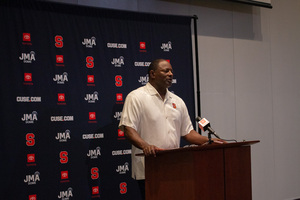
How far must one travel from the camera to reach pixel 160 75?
3.42m

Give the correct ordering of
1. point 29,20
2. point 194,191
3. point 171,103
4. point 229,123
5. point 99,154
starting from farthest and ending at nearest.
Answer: point 229,123, point 99,154, point 29,20, point 171,103, point 194,191

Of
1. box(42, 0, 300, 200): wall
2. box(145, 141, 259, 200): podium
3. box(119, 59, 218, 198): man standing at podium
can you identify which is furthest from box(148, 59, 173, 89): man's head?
box(42, 0, 300, 200): wall

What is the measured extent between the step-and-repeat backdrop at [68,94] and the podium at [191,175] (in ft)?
5.43

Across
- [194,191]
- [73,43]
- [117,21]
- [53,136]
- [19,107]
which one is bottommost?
[194,191]

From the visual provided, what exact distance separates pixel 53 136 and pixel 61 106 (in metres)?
0.35

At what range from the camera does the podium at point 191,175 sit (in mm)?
2457

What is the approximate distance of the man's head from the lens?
11.2 feet

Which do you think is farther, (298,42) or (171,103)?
(298,42)

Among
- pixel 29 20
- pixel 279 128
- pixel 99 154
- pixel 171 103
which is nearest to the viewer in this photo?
pixel 171 103

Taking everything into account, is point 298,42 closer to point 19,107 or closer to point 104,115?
point 104,115

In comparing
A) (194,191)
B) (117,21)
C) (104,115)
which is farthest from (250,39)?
(194,191)

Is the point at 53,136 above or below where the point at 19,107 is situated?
below

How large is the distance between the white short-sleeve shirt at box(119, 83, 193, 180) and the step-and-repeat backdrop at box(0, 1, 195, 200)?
33.4 inches

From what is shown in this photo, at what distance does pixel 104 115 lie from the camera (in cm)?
410
